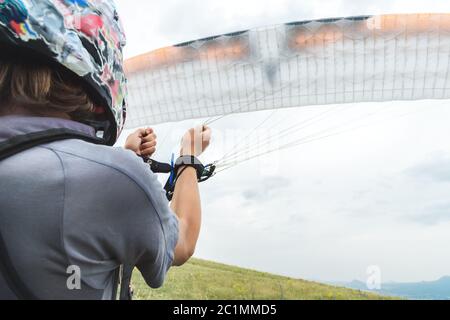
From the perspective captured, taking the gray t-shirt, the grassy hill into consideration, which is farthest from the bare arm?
the grassy hill

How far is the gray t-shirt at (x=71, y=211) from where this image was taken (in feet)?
2.83

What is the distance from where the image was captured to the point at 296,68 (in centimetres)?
657

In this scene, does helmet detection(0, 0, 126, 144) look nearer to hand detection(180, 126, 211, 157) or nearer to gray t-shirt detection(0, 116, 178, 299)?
gray t-shirt detection(0, 116, 178, 299)

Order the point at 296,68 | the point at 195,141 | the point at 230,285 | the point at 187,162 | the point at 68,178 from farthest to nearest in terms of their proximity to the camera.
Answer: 1. the point at 230,285
2. the point at 296,68
3. the point at 195,141
4. the point at 187,162
5. the point at 68,178

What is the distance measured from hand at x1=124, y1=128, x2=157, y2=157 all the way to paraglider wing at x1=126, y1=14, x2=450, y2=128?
15.6 feet

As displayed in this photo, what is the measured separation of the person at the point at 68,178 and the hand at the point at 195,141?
0.34 m

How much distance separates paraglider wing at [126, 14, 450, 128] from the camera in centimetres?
618

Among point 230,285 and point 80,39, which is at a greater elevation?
point 230,285

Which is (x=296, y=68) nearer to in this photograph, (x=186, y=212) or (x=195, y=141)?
(x=195, y=141)

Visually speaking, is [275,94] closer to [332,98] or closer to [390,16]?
[332,98]

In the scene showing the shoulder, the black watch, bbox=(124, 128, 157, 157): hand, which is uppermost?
bbox=(124, 128, 157, 157): hand

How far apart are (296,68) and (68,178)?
598cm

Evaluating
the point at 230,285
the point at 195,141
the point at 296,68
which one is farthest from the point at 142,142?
the point at 230,285
